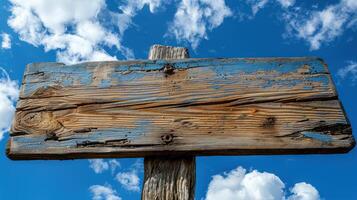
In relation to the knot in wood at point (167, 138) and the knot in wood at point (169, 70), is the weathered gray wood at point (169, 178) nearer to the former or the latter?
the knot in wood at point (167, 138)

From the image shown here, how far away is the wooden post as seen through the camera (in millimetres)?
2023

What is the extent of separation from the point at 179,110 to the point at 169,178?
0.35m

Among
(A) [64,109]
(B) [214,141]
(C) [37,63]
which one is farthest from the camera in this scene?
(C) [37,63]

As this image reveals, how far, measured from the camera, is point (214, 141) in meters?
2.07

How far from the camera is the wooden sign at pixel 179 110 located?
2078 mm

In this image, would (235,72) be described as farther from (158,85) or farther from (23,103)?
(23,103)

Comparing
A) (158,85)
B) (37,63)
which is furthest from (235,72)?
(37,63)

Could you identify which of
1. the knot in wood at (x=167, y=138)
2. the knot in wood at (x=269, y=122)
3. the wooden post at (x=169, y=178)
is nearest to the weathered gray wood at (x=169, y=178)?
the wooden post at (x=169, y=178)

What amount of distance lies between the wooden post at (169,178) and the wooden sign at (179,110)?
0.26ft

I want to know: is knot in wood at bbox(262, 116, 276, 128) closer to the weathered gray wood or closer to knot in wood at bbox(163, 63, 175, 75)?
the weathered gray wood

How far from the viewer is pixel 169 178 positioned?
81.4 inches

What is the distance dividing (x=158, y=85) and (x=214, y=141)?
0.44 metres

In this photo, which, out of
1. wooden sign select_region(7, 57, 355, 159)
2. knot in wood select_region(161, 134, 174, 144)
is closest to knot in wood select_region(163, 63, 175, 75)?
wooden sign select_region(7, 57, 355, 159)

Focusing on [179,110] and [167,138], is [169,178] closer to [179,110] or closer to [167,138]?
[167,138]
